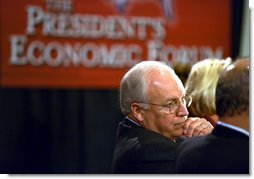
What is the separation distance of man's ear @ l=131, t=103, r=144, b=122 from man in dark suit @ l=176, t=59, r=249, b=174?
299 mm

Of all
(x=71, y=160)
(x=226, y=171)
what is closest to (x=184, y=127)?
(x=226, y=171)

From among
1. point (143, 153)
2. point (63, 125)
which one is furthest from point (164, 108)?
point (63, 125)

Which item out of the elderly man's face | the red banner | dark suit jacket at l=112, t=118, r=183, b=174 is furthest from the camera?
the red banner

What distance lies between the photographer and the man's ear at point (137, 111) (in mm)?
1790

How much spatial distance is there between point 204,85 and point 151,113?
15.6 inches

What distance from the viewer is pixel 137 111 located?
5.89 ft

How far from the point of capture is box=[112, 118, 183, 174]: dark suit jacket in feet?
5.43

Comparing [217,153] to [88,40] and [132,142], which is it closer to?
[132,142]

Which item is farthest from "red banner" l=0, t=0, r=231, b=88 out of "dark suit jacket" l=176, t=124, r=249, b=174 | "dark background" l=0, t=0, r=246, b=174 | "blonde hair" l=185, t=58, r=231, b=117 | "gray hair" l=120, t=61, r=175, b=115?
"dark suit jacket" l=176, t=124, r=249, b=174

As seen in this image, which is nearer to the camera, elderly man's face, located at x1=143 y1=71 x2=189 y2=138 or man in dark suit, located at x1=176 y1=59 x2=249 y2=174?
man in dark suit, located at x1=176 y1=59 x2=249 y2=174

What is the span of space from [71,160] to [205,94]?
1549 mm

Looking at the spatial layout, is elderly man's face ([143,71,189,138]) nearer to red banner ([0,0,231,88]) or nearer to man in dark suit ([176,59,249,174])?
man in dark suit ([176,59,249,174])

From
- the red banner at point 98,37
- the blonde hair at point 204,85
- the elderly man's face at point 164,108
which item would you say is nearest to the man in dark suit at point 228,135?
the elderly man's face at point 164,108

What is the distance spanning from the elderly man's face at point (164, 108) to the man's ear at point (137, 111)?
0.04 ft
